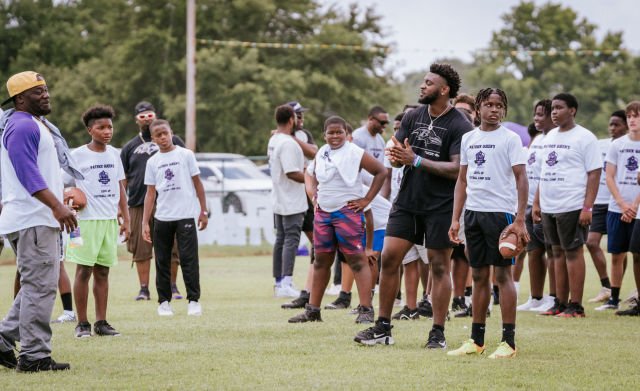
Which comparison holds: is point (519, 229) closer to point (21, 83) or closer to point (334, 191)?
point (334, 191)

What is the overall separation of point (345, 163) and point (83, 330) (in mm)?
3008

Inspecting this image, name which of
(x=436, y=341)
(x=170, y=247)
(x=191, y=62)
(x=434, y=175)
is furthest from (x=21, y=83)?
(x=191, y=62)

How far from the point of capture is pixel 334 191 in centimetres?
985

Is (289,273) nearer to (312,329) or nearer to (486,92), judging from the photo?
(312,329)

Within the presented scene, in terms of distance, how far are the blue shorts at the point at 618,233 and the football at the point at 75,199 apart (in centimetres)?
652

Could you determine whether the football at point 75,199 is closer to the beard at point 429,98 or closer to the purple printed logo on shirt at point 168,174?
the purple printed logo on shirt at point 168,174

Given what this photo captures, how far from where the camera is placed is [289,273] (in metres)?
13.1

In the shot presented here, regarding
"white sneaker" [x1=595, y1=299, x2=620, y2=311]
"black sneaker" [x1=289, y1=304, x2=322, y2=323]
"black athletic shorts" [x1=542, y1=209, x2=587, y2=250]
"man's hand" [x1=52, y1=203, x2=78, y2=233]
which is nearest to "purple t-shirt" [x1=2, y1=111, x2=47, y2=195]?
"man's hand" [x1=52, y1=203, x2=78, y2=233]

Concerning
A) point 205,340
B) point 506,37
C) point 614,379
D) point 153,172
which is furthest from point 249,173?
point 506,37

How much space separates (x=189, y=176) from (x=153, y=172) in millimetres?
409

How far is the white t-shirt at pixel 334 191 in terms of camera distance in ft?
32.2

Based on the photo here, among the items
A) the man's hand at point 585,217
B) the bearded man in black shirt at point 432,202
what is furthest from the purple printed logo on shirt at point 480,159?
the man's hand at point 585,217

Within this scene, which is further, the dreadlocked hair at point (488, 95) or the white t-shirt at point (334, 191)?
the white t-shirt at point (334, 191)

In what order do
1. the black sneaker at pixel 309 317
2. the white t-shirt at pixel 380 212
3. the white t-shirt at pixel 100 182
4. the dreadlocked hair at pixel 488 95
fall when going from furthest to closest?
1. the white t-shirt at pixel 380 212
2. the black sneaker at pixel 309 317
3. the white t-shirt at pixel 100 182
4. the dreadlocked hair at pixel 488 95
